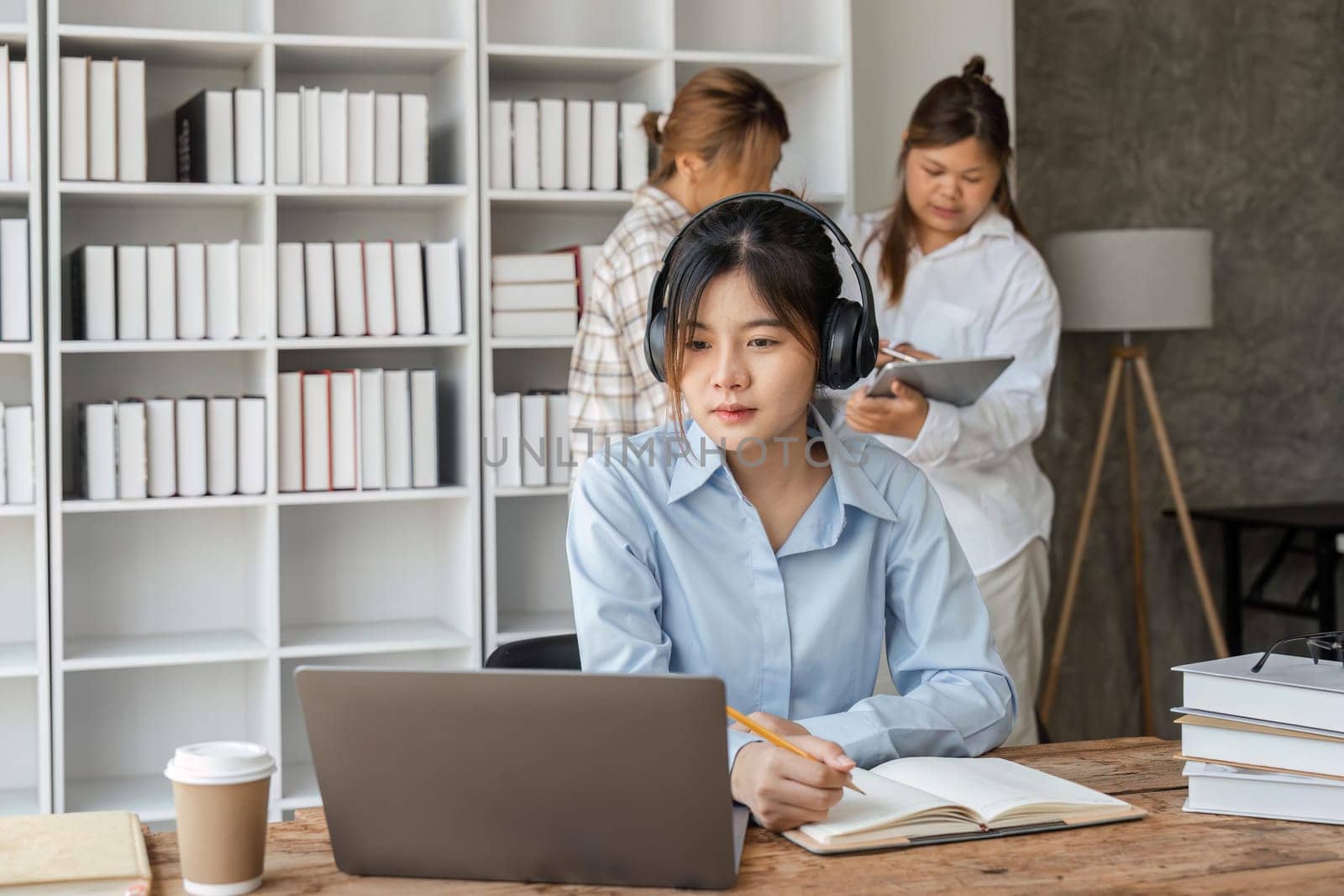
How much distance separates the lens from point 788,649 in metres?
1.49

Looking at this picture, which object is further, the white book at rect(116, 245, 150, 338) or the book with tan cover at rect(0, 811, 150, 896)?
the white book at rect(116, 245, 150, 338)

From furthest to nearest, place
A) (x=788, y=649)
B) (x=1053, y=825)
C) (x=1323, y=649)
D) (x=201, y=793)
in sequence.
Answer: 1. (x=788, y=649)
2. (x=1323, y=649)
3. (x=1053, y=825)
4. (x=201, y=793)

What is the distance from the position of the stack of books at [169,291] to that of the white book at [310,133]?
20cm

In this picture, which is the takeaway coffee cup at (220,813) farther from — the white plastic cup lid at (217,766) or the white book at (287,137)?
the white book at (287,137)

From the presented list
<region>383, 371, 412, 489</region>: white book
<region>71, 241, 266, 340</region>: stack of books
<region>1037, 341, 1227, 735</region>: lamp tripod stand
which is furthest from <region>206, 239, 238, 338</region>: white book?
<region>1037, 341, 1227, 735</region>: lamp tripod stand

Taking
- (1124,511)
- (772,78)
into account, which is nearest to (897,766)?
(772,78)

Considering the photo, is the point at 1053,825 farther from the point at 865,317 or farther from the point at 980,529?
the point at 980,529

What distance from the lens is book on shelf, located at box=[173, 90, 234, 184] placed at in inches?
115

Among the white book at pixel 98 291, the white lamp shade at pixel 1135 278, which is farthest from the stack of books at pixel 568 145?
the white lamp shade at pixel 1135 278

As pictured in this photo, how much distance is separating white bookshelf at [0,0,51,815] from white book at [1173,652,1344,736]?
2.31 metres

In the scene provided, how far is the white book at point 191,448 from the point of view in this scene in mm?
2951

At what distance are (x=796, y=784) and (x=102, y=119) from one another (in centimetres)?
232

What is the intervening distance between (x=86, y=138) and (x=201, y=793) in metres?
2.19

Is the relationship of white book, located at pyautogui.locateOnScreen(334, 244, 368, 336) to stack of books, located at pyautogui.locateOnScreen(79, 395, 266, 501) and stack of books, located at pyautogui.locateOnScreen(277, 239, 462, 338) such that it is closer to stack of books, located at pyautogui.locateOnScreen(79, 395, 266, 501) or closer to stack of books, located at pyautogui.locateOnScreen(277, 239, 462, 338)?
stack of books, located at pyautogui.locateOnScreen(277, 239, 462, 338)
